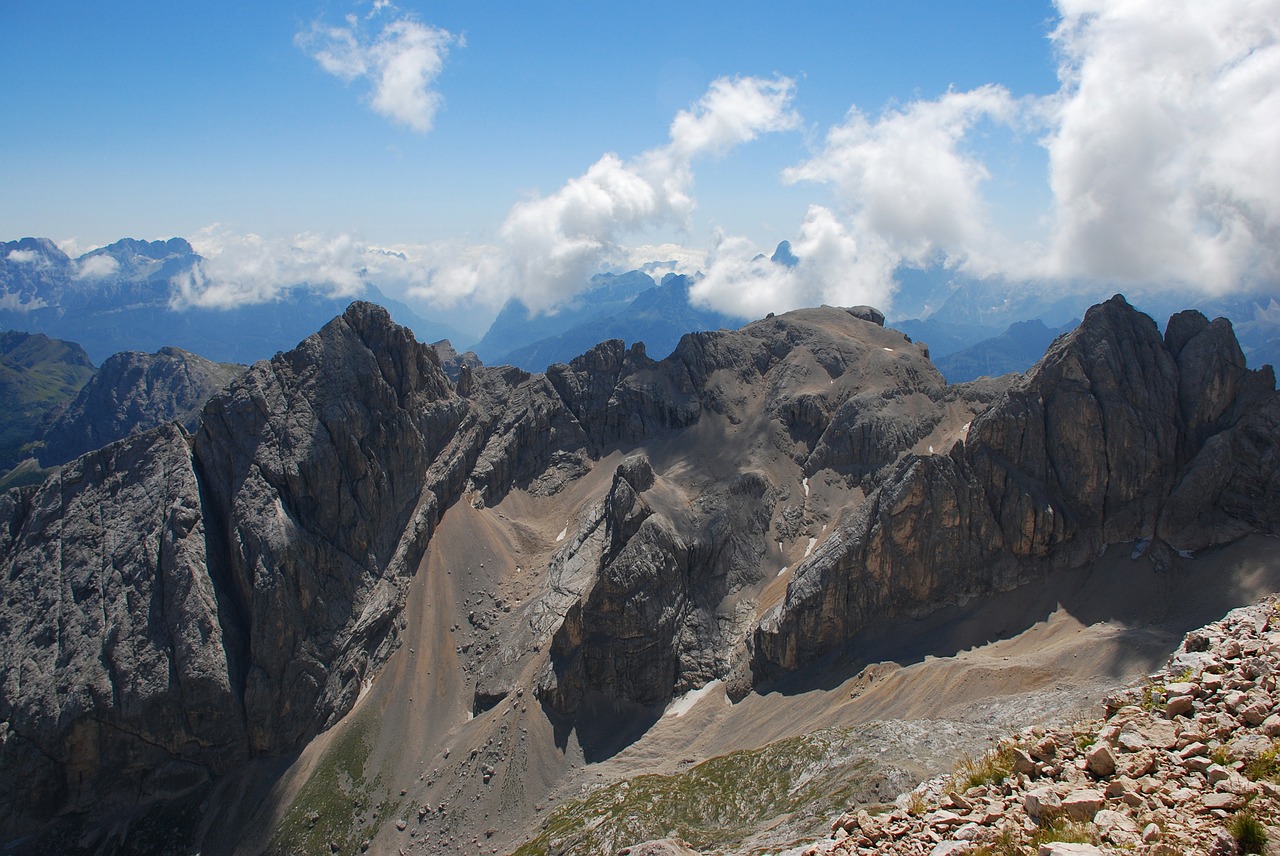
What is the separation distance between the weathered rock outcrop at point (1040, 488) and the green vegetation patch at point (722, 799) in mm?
23726

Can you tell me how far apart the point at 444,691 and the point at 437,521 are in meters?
32.0

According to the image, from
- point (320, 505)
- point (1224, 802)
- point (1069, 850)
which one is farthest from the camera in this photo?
point (320, 505)

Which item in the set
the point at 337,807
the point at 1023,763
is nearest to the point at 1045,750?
the point at 1023,763

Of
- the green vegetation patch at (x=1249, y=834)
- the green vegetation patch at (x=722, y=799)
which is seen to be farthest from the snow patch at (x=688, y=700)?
the green vegetation patch at (x=1249, y=834)

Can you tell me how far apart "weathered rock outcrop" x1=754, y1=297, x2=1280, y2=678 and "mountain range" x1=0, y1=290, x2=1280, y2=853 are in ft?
1.25

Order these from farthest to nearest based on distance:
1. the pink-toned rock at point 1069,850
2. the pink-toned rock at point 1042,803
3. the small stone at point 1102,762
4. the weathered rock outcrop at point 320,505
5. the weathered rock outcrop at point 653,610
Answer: the weathered rock outcrop at point 320,505
the weathered rock outcrop at point 653,610
the small stone at point 1102,762
the pink-toned rock at point 1042,803
the pink-toned rock at point 1069,850

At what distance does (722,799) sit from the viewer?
70062 mm

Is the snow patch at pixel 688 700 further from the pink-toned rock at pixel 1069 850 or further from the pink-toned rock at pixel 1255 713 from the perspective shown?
the pink-toned rock at pixel 1069 850

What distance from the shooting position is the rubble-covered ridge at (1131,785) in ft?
50.5

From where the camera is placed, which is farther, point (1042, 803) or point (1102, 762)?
point (1102, 762)

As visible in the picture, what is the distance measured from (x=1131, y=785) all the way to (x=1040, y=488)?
91.2m

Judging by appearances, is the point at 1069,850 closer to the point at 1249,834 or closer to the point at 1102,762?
the point at 1249,834

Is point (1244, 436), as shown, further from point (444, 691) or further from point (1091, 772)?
point (444, 691)

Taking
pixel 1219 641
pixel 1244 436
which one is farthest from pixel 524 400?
pixel 1219 641
